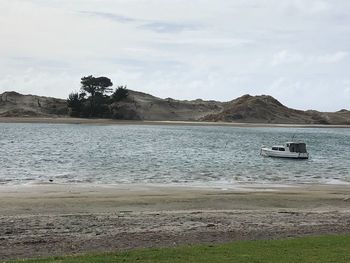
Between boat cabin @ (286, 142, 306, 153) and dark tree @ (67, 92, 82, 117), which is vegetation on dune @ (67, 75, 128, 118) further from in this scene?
boat cabin @ (286, 142, 306, 153)

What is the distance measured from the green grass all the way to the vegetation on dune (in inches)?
5553

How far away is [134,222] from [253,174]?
27027 millimetres

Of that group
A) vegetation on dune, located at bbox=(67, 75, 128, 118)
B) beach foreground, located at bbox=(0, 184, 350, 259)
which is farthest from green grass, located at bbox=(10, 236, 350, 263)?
vegetation on dune, located at bbox=(67, 75, 128, 118)

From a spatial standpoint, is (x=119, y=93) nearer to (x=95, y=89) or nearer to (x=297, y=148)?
(x=95, y=89)

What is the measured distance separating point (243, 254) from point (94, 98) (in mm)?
143649

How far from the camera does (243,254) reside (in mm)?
12883

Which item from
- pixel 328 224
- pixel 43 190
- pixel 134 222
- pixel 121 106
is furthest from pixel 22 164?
pixel 121 106

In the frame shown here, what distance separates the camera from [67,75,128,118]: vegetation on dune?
15300 cm

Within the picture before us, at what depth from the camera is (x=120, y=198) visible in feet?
86.9

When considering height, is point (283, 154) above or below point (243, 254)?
below

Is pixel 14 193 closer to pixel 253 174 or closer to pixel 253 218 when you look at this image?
pixel 253 218

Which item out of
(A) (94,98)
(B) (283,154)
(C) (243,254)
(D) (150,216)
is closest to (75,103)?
(A) (94,98)

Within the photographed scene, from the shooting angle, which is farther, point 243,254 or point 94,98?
point 94,98

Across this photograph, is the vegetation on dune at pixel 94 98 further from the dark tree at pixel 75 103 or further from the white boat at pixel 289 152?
the white boat at pixel 289 152
